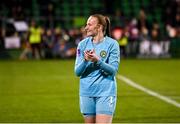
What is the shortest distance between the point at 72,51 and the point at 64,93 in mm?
15088

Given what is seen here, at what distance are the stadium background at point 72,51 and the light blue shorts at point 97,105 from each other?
23.1 feet

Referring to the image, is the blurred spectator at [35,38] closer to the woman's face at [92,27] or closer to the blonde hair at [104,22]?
the blonde hair at [104,22]

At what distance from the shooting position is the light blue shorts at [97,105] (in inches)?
300

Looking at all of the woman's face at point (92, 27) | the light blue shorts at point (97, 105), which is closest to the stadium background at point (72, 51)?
the light blue shorts at point (97, 105)

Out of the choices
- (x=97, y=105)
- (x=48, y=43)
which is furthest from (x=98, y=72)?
(x=48, y=43)

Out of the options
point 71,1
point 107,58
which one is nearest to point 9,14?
point 71,1

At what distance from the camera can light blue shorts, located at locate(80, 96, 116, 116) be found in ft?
25.0

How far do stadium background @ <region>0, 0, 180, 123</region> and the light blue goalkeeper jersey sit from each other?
279 inches

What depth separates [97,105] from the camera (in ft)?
25.2

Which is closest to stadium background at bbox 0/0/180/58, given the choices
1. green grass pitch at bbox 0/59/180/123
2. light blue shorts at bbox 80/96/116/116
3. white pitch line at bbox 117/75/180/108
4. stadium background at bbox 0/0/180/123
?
stadium background at bbox 0/0/180/123

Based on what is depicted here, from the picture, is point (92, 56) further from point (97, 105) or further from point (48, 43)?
point (48, 43)

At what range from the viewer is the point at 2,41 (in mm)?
32188

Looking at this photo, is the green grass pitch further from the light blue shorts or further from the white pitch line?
the light blue shorts

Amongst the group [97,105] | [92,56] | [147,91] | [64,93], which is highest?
[92,56]
